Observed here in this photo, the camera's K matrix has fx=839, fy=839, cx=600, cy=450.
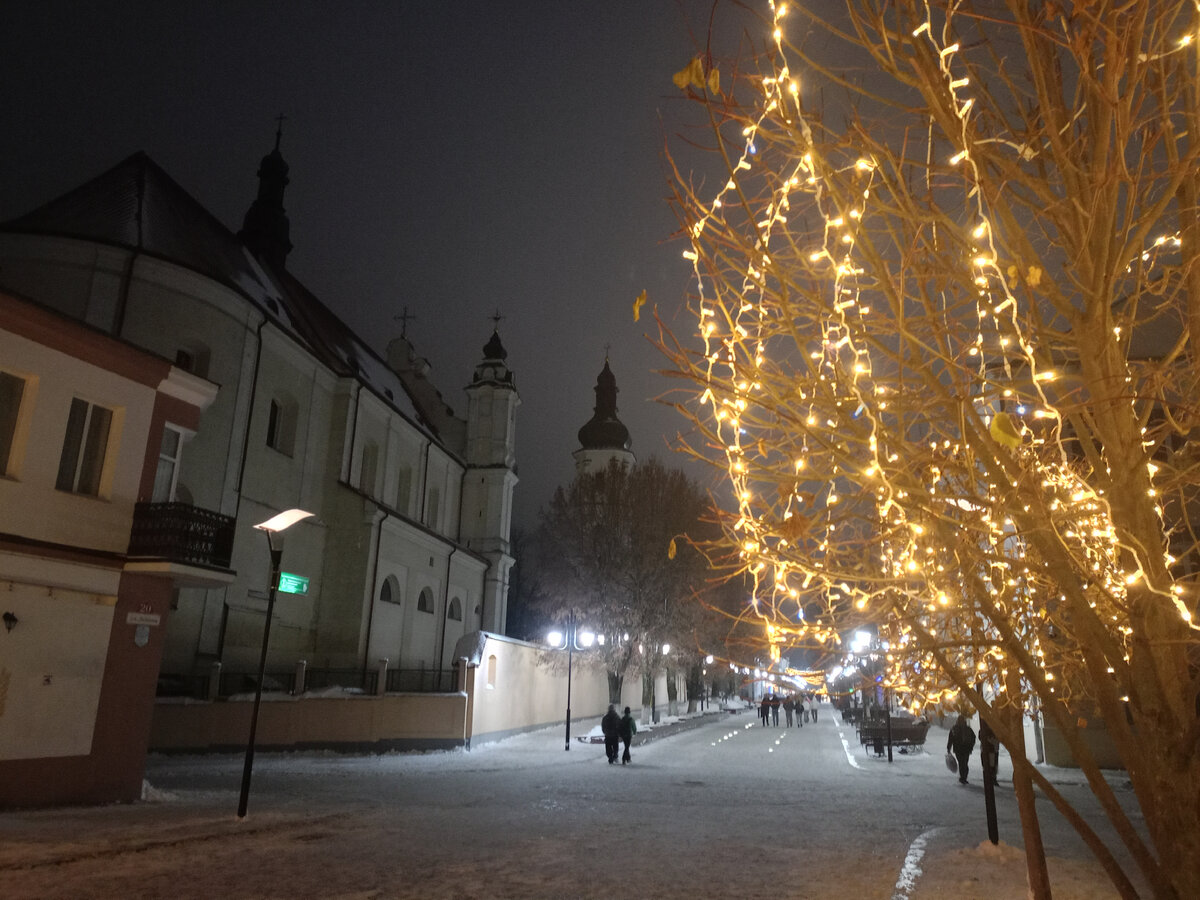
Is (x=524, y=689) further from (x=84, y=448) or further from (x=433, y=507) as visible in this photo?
(x=84, y=448)

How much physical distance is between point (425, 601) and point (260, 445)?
1201 cm

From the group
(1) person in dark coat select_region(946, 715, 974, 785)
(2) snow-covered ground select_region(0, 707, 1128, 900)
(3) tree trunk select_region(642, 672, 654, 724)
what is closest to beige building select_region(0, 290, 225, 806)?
(2) snow-covered ground select_region(0, 707, 1128, 900)

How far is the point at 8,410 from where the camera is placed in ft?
40.0

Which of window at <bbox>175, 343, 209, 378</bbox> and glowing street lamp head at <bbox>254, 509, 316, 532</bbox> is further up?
window at <bbox>175, 343, 209, 378</bbox>

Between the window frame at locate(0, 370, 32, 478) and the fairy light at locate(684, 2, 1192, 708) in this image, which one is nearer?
the fairy light at locate(684, 2, 1192, 708)

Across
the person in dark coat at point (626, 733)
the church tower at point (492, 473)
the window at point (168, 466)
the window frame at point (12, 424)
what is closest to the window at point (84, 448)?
the window frame at point (12, 424)

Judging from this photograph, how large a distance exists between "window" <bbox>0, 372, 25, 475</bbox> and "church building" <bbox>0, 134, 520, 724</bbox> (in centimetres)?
34

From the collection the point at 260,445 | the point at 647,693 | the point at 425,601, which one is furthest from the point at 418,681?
the point at 647,693

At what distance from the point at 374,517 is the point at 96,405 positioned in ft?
56.2

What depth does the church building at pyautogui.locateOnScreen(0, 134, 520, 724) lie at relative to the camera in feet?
74.7

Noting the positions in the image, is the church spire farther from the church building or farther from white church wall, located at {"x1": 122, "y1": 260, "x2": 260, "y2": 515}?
white church wall, located at {"x1": 122, "y1": 260, "x2": 260, "y2": 515}

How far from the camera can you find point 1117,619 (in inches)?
169

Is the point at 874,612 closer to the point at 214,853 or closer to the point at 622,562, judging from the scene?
the point at 214,853

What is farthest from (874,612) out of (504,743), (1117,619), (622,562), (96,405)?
A: (622,562)
